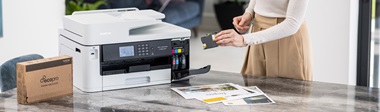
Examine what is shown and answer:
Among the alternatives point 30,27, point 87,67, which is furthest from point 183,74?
point 30,27

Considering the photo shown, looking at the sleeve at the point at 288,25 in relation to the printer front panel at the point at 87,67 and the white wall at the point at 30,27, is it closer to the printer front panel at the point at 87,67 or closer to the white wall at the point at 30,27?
the printer front panel at the point at 87,67

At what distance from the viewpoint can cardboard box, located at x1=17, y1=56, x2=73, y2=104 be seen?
2.76 metres

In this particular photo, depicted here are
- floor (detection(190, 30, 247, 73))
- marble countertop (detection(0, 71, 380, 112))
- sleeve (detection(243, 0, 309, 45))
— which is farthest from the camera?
floor (detection(190, 30, 247, 73))

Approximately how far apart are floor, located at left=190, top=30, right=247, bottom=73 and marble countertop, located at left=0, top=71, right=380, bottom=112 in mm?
3492

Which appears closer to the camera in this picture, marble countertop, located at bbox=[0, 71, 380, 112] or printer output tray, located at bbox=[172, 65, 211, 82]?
marble countertop, located at bbox=[0, 71, 380, 112]

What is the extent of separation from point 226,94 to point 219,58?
4.17 meters

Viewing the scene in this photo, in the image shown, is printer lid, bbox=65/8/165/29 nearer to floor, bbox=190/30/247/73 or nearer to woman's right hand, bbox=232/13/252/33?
woman's right hand, bbox=232/13/252/33

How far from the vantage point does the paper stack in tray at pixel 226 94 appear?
283 cm

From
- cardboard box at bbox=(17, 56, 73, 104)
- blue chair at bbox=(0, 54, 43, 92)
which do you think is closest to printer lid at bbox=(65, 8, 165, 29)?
cardboard box at bbox=(17, 56, 73, 104)

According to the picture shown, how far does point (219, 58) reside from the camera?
7.10 metres

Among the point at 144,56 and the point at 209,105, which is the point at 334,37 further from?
the point at 209,105

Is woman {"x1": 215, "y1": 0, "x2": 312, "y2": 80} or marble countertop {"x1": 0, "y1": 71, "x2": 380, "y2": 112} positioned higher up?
woman {"x1": 215, "y1": 0, "x2": 312, "y2": 80}

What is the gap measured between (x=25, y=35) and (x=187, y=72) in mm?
2222

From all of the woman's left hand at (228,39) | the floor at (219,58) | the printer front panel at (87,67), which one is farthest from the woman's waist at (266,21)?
the floor at (219,58)
